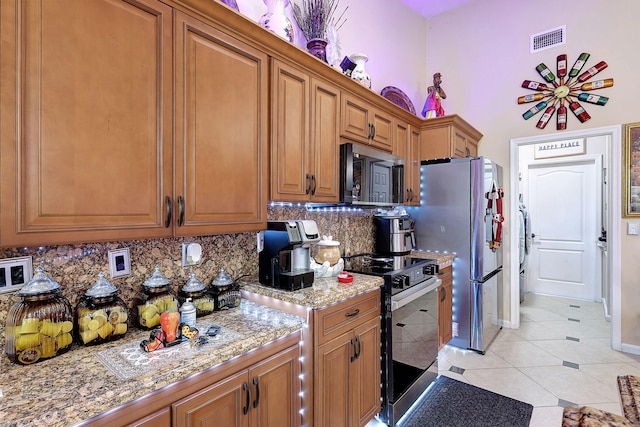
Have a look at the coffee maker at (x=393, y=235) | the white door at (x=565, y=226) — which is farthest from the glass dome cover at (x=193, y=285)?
the white door at (x=565, y=226)

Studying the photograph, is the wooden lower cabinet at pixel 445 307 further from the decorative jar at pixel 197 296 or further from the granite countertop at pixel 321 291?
the decorative jar at pixel 197 296

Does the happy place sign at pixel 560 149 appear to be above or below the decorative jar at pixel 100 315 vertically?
above

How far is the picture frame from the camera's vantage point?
3.07 m

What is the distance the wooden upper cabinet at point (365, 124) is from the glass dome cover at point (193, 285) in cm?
138

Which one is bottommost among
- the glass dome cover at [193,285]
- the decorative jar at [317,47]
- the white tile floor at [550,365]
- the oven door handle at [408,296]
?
the white tile floor at [550,365]

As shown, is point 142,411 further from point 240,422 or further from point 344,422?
point 344,422

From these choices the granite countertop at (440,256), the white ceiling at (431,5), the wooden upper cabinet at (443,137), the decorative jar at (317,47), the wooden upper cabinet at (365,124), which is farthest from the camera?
the white ceiling at (431,5)

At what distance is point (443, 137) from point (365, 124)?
3.91ft

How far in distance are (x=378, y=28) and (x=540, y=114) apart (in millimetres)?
2104

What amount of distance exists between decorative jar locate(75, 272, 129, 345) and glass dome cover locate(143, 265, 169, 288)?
0.14 m

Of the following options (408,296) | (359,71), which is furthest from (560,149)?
(408,296)

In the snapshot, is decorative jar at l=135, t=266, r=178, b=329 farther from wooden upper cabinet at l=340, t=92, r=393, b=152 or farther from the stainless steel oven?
wooden upper cabinet at l=340, t=92, r=393, b=152

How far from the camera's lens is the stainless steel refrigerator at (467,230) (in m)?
3.06

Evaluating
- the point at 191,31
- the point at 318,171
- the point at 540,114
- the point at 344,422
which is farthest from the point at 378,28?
the point at 344,422
